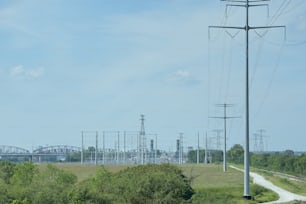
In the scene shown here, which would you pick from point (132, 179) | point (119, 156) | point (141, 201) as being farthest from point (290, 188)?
point (119, 156)

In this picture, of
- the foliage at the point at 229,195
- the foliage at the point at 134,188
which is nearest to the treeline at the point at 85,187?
the foliage at the point at 134,188

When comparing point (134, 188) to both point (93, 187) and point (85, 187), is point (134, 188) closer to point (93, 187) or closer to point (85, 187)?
point (93, 187)

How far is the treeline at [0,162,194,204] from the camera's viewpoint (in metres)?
32.6

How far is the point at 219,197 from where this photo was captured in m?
56.8

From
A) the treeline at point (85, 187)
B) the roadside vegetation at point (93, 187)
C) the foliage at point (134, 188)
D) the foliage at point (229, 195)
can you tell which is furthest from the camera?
the foliage at point (229, 195)

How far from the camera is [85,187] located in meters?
37.0

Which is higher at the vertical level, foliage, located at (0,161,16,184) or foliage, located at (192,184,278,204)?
foliage, located at (0,161,16,184)

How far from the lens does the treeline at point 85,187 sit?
32.6 meters

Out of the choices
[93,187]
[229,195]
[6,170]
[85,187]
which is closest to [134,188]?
[93,187]

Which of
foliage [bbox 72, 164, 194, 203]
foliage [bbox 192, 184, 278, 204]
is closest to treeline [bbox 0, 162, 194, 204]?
foliage [bbox 72, 164, 194, 203]

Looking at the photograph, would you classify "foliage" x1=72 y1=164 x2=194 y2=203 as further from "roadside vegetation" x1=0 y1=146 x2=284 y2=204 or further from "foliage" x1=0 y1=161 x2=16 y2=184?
"foliage" x1=0 y1=161 x2=16 y2=184

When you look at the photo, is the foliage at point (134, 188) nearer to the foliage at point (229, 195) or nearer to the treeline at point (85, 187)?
the treeline at point (85, 187)

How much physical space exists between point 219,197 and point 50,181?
80.3 feet

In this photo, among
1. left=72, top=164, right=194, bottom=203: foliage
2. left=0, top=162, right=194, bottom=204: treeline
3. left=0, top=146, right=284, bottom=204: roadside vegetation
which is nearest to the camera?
left=0, top=162, right=194, bottom=204: treeline
